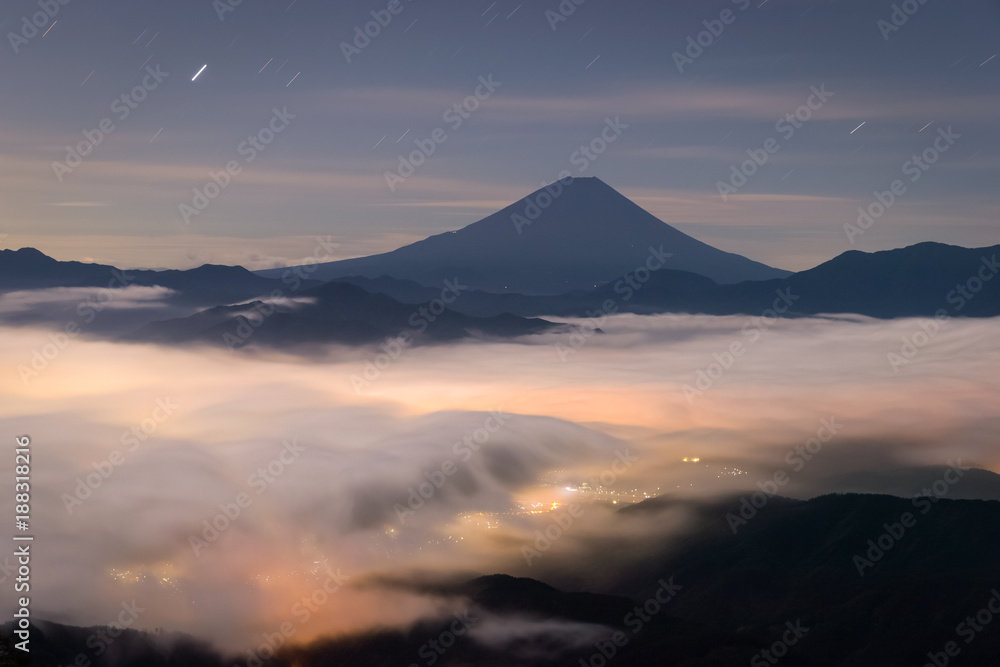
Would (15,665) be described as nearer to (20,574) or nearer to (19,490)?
(20,574)

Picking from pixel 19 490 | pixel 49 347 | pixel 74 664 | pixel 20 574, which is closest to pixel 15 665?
pixel 20 574

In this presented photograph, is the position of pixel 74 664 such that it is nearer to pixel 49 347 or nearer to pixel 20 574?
pixel 49 347

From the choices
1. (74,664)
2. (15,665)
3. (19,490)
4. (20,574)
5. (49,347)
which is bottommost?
(74,664)

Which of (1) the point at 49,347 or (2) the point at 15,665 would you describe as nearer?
(2) the point at 15,665

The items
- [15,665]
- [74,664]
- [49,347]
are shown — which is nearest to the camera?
[15,665]

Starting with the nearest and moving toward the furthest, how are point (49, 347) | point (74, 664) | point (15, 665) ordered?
1. point (15, 665)
2. point (49, 347)
3. point (74, 664)

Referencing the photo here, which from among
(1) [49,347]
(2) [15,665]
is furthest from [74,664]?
(2) [15,665]

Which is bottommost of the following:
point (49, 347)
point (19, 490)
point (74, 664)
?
point (74, 664)

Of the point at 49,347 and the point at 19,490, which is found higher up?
the point at 49,347

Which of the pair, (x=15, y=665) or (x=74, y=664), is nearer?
(x=15, y=665)

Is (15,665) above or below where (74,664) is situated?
above
